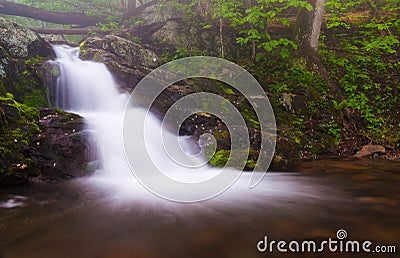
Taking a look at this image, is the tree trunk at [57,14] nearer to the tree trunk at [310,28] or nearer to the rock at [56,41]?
the rock at [56,41]

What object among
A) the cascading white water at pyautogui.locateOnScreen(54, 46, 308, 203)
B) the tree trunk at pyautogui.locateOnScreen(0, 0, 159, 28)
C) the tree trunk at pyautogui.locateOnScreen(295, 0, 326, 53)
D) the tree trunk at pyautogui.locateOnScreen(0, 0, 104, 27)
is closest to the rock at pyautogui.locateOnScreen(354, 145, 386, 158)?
the cascading white water at pyautogui.locateOnScreen(54, 46, 308, 203)

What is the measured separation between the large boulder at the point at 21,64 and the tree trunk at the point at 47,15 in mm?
5227

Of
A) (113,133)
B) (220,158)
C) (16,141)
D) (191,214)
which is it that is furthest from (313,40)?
(16,141)

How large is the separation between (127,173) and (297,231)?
3.06 meters

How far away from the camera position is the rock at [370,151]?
6.08m

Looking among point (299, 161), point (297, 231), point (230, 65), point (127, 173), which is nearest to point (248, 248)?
point (297, 231)

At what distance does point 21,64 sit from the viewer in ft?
21.4

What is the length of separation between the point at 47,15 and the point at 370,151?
44.2ft

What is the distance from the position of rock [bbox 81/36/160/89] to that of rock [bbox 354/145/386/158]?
6022 mm

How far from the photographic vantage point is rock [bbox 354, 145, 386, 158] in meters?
6.08

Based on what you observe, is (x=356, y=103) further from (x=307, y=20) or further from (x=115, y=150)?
(x=115, y=150)

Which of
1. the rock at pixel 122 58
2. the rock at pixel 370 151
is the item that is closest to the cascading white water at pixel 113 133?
the rock at pixel 122 58

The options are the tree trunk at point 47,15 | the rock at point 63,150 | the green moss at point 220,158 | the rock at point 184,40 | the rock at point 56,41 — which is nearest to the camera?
the rock at point 63,150

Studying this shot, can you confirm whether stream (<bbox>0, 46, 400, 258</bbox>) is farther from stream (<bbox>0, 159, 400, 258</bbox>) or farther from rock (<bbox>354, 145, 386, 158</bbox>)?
rock (<bbox>354, 145, 386, 158</bbox>)
